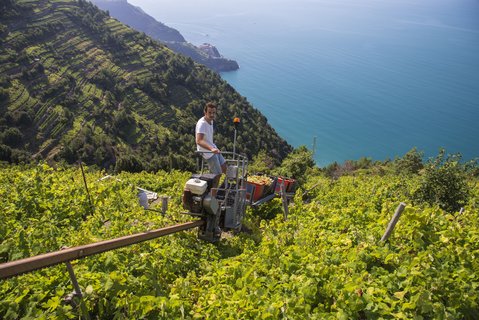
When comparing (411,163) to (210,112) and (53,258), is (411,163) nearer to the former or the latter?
(210,112)

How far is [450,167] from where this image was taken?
1282 cm

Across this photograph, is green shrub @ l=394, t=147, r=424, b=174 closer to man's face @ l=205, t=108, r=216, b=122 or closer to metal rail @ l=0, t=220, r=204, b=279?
man's face @ l=205, t=108, r=216, b=122

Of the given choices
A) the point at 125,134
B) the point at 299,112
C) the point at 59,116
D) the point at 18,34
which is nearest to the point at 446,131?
the point at 299,112

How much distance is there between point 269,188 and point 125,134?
65.2 m

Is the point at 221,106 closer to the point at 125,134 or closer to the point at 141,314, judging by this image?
the point at 125,134

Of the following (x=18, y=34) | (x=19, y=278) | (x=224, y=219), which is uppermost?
(x=19, y=278)

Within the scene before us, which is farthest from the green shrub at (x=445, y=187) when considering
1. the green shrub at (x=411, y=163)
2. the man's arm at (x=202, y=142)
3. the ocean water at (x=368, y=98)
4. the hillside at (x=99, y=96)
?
the ocean water at (x=368, y=98)

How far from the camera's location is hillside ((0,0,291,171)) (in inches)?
2355

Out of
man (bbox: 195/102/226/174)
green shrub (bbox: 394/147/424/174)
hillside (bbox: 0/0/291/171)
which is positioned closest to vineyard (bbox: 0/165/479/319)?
man (bbox: 195/102/226/174)

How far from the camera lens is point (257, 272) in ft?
16.8

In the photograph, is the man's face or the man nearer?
the man

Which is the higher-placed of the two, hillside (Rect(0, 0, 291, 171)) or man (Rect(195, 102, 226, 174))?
man (Rect(195, 102, 226, 174))

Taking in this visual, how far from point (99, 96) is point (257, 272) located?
81.7m

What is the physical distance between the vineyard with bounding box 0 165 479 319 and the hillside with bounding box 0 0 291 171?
4436 centimetres
